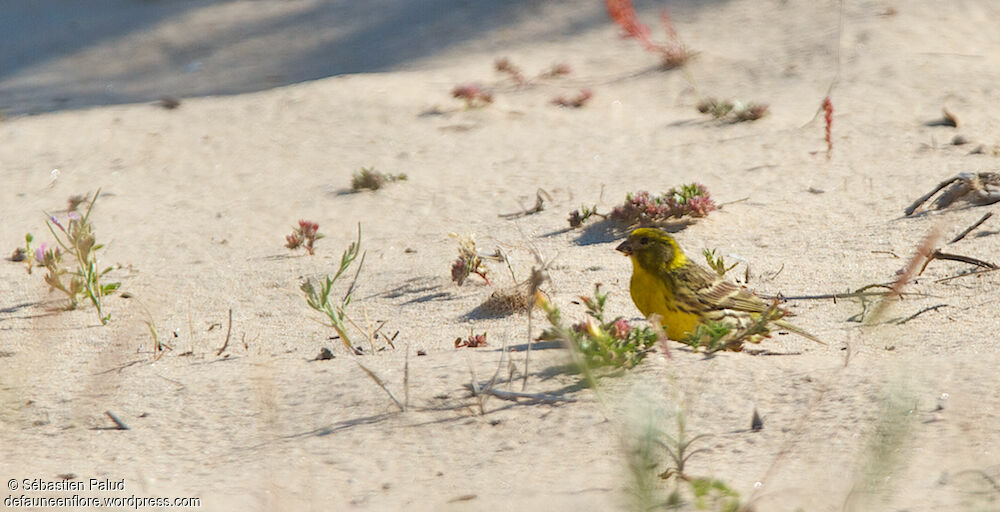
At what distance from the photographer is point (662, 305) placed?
4.48 m

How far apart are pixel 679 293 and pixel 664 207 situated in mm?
1610

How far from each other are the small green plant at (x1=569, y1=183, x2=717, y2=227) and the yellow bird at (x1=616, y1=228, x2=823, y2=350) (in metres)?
1.32

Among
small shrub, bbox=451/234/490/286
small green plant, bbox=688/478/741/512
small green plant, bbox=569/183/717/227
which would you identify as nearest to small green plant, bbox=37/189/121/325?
small shrub, bbox=451/234/490/286

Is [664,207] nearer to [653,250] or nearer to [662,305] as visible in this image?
[653,250]

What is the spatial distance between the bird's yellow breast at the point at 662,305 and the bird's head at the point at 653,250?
7 cm

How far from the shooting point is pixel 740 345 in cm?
403

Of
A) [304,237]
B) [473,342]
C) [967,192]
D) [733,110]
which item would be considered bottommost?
[473,342]

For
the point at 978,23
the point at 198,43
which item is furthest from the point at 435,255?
the point at 198,43

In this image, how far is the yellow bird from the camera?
4.49m

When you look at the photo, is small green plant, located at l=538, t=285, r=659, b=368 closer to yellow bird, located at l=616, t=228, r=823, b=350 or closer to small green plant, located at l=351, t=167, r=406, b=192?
yellow bird, located at l=616, t=228, r=823, b=350

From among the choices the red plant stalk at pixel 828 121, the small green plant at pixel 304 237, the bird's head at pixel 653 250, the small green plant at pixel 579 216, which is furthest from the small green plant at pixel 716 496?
the red plant stalk at pixel 828 121

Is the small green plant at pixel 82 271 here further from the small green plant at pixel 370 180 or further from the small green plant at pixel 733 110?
the small green plant at pixel 733 110

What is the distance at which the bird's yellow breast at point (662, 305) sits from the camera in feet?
14.7

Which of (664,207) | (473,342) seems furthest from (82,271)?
(664,207)
